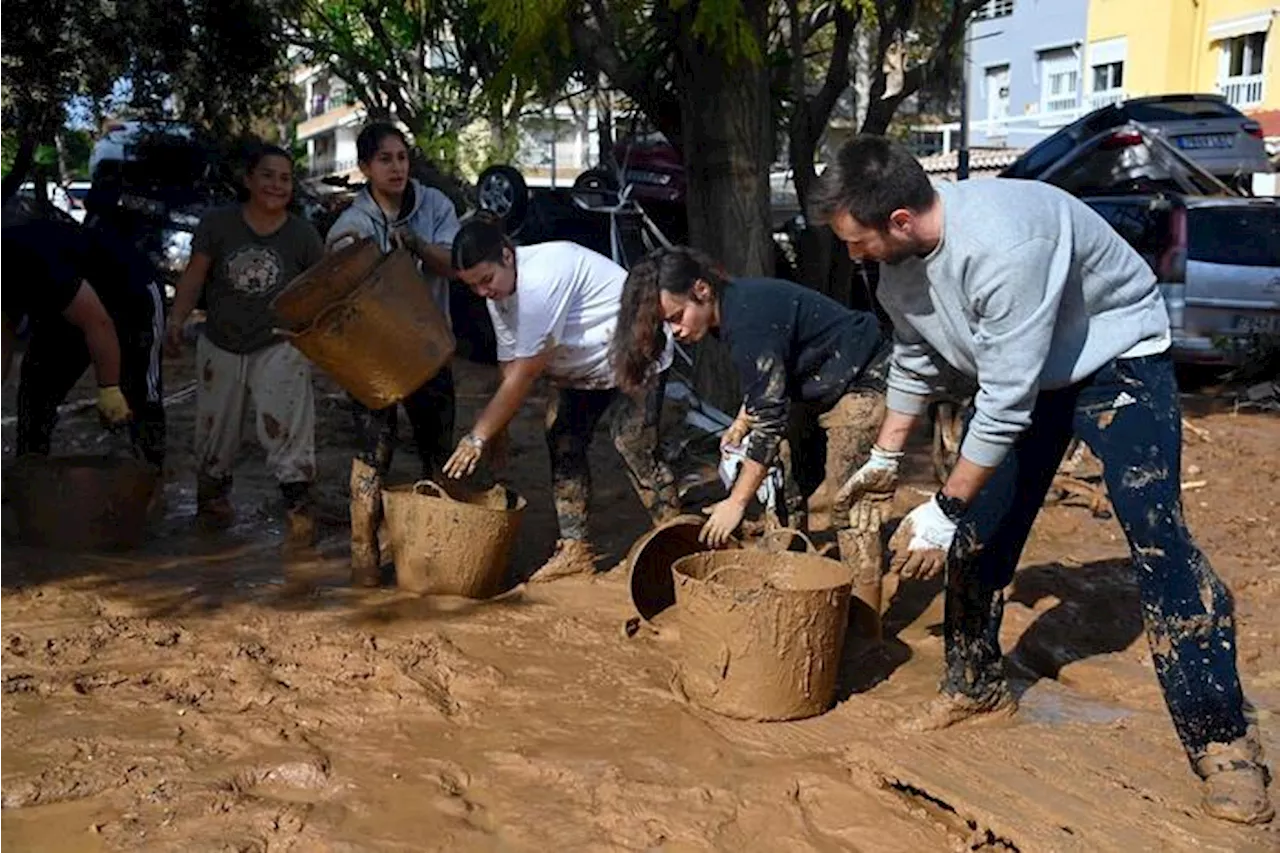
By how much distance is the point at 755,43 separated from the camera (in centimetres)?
636

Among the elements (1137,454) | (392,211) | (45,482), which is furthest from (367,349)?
(1137,454)

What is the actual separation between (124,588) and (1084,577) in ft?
12.1

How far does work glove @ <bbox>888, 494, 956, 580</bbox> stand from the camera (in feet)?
11.5

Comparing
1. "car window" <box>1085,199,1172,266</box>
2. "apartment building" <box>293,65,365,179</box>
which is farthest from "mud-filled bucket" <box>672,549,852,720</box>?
"apartment building" <box>293,65,365,179</box>

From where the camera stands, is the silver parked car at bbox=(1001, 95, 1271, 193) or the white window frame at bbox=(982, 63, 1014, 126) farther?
the white window frame at bbox=(982, 63, 1014, 126)

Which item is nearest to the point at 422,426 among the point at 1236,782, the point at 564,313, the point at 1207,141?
the point at 564,313

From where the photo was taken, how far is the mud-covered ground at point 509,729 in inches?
128

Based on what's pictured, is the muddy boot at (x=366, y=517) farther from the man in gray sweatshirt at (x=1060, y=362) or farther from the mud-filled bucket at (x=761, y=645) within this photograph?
the man in gray sweatshirt at (x=1060, y=362)

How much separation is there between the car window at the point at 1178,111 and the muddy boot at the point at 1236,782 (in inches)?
531

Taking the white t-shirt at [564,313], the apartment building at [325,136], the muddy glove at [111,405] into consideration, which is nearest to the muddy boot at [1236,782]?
the white t-shirt at [564,313]

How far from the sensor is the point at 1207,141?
15836mm

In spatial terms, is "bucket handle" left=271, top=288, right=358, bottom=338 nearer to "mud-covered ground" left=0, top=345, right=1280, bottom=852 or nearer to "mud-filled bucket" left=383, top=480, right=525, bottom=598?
"mud-filled bucket" left=383, top=480, right=525, bottom=598

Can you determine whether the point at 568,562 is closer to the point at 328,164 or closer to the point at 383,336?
the point at 383,336

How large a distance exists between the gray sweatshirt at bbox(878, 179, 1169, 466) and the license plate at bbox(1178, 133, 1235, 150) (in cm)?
1337
